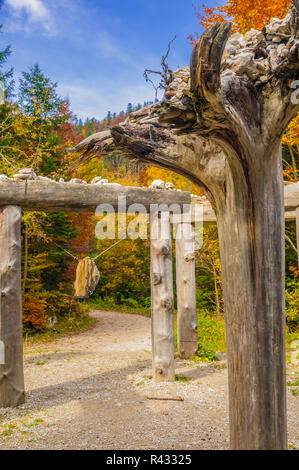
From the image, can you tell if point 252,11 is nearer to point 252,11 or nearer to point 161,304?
point 252,11

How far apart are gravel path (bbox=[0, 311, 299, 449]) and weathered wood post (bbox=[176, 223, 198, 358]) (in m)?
0.40

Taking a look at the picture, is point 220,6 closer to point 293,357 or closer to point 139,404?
point 293,357

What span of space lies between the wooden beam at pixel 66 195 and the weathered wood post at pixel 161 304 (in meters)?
0.50

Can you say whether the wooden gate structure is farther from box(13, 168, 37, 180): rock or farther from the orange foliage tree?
the orange foliage tree

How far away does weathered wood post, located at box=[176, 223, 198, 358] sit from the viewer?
22.7 ft

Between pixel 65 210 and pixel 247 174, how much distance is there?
12.0ft

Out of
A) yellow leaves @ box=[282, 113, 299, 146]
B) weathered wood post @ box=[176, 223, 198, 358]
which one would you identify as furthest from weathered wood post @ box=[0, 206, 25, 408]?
yellow leaves @ box=[282, 113, 299, 146]

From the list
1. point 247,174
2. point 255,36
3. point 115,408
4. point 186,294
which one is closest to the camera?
point 255,36

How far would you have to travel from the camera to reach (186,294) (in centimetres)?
705

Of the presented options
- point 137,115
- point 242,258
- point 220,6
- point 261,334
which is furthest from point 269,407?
point 220,6

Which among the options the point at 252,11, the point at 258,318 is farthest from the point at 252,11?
the point at 258,318

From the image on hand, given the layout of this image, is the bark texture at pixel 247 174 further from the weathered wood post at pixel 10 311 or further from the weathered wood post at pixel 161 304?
the weathered wood post at pixel 161 304

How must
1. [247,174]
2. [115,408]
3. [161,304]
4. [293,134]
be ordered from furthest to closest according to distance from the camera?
[293,134] < [161,304] < [115,408] < [247,174]

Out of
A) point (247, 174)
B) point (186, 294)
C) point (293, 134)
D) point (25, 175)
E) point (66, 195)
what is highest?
point (293, 134)
